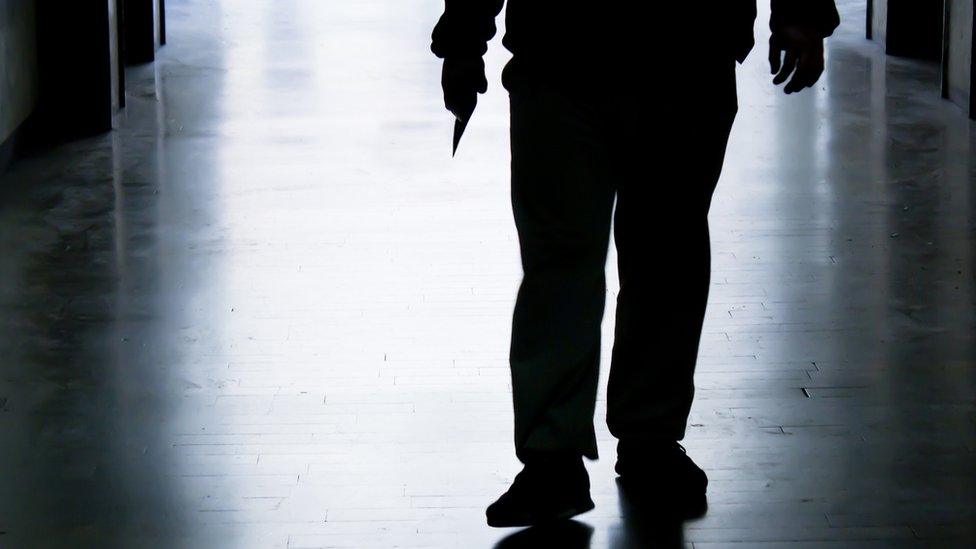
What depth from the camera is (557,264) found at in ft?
9.22

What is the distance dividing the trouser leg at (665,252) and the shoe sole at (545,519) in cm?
22

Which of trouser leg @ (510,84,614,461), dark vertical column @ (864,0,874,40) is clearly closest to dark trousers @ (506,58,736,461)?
trouser leg @ (510,84,614,461)

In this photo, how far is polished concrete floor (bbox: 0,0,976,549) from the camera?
9.69 feet

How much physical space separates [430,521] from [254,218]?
258 centimetres

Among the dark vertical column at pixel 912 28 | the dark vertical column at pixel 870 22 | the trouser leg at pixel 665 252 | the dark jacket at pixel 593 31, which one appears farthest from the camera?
the dark vertical column at pixel 870 22

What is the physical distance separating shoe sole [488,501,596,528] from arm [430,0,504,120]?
0.76m

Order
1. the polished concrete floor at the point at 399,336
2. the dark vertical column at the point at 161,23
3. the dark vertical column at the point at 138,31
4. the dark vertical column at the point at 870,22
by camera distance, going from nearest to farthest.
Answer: the polished concrete floor at the point at 399,336 < the dark vertical column at the point at 138,31 < the dark vertical column at the point at 161,23 < the dark vertical column at the point at 870,22

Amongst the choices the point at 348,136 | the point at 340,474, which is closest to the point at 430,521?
the point at 340,474

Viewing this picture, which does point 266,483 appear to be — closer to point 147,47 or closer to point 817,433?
point 817,433

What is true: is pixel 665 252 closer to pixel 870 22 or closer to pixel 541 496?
pixel 541 496

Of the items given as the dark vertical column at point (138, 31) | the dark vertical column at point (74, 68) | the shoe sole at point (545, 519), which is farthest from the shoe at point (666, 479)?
the dark vertical column at point (138, 31)

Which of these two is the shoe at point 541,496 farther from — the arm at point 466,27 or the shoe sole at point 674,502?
the arm at point 466,27

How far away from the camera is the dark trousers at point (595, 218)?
9.11 ft

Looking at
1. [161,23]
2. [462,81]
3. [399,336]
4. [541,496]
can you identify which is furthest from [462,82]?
[161,23]
